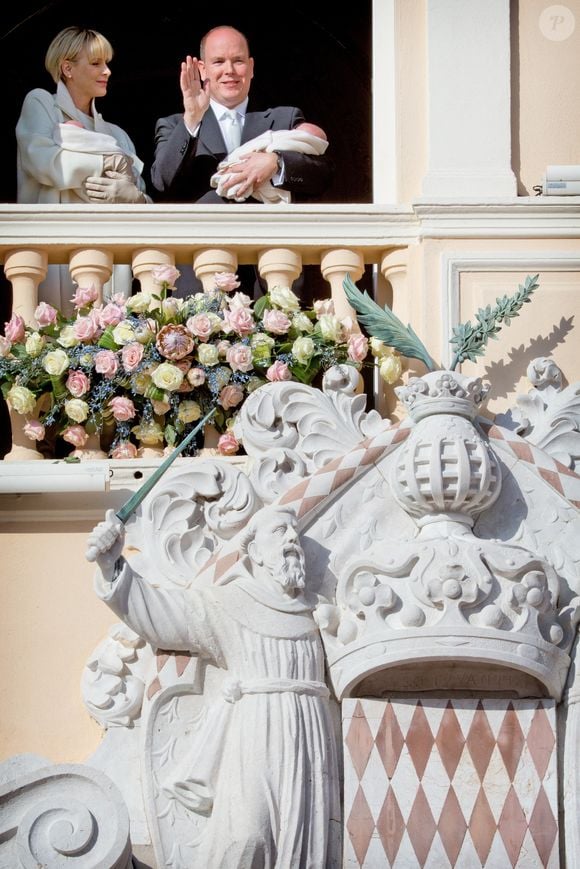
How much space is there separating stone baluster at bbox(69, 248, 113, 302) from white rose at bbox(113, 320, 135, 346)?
0.24 meters

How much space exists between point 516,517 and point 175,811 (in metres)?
1.48

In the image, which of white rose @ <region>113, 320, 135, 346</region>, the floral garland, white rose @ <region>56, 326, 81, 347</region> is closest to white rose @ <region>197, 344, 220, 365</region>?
the floral garland

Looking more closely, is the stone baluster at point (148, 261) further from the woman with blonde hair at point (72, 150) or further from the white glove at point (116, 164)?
the white glove at point (116, 164)

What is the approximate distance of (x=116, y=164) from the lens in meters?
9.38

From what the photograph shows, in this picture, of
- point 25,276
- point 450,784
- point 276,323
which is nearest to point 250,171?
point 276,323

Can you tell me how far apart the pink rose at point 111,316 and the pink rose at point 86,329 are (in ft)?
0.10

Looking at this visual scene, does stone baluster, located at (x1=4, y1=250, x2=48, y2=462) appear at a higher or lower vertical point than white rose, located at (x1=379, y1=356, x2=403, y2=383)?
higher

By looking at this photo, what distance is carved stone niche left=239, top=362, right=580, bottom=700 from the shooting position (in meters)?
7.80

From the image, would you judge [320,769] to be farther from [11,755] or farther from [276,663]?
[11,755]

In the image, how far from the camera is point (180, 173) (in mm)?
9898

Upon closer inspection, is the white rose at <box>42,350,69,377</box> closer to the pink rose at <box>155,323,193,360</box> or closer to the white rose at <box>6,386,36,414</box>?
the white rose at <box>6,386,36,414</box>

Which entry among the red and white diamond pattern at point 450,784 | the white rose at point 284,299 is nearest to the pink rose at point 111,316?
the white rose at point 284,299

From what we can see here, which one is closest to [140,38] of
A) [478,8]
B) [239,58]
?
[239,58]

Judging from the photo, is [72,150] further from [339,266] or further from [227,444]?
[227,444]
